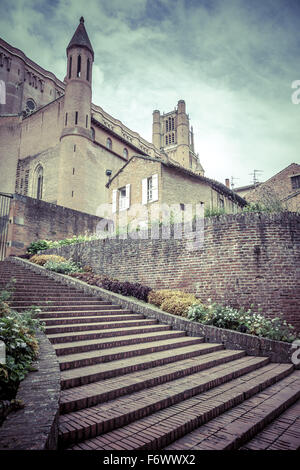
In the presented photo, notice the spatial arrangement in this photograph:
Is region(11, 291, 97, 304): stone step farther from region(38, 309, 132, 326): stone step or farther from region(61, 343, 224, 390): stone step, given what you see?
region(61, 343, 224, 390): stone step

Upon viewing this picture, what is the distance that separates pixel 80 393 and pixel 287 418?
2.57 m

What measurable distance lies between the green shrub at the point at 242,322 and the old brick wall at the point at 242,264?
697 mm

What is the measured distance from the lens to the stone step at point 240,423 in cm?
276

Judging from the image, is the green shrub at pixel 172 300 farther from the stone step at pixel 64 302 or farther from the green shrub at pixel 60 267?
the green shrub at pixel 60 267

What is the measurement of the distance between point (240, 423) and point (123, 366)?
1.72 metres

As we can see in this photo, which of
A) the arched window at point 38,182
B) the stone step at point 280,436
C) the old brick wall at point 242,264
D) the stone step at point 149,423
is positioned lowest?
A: the stone step at point 280,436

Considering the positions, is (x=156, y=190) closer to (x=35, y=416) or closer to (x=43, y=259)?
(x=43, y=259)

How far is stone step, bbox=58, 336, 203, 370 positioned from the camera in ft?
13.5

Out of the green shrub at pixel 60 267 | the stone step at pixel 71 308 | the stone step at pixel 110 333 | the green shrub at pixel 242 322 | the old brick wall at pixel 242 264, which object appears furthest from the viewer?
the green shrub at pixel 60 267

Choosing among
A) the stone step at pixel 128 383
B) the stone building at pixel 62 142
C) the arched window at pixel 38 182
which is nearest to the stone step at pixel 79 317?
the stone step at pixel 128 383

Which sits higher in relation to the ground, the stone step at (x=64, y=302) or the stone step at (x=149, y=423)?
the stone step at (x=64, y=302)

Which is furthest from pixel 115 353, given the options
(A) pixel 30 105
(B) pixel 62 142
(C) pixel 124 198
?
(A) pixel 30 105

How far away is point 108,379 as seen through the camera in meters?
3.88

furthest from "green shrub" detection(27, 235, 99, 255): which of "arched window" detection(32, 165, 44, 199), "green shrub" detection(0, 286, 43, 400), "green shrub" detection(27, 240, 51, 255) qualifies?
"green shrub" detection(0, 286, 43, 400)
